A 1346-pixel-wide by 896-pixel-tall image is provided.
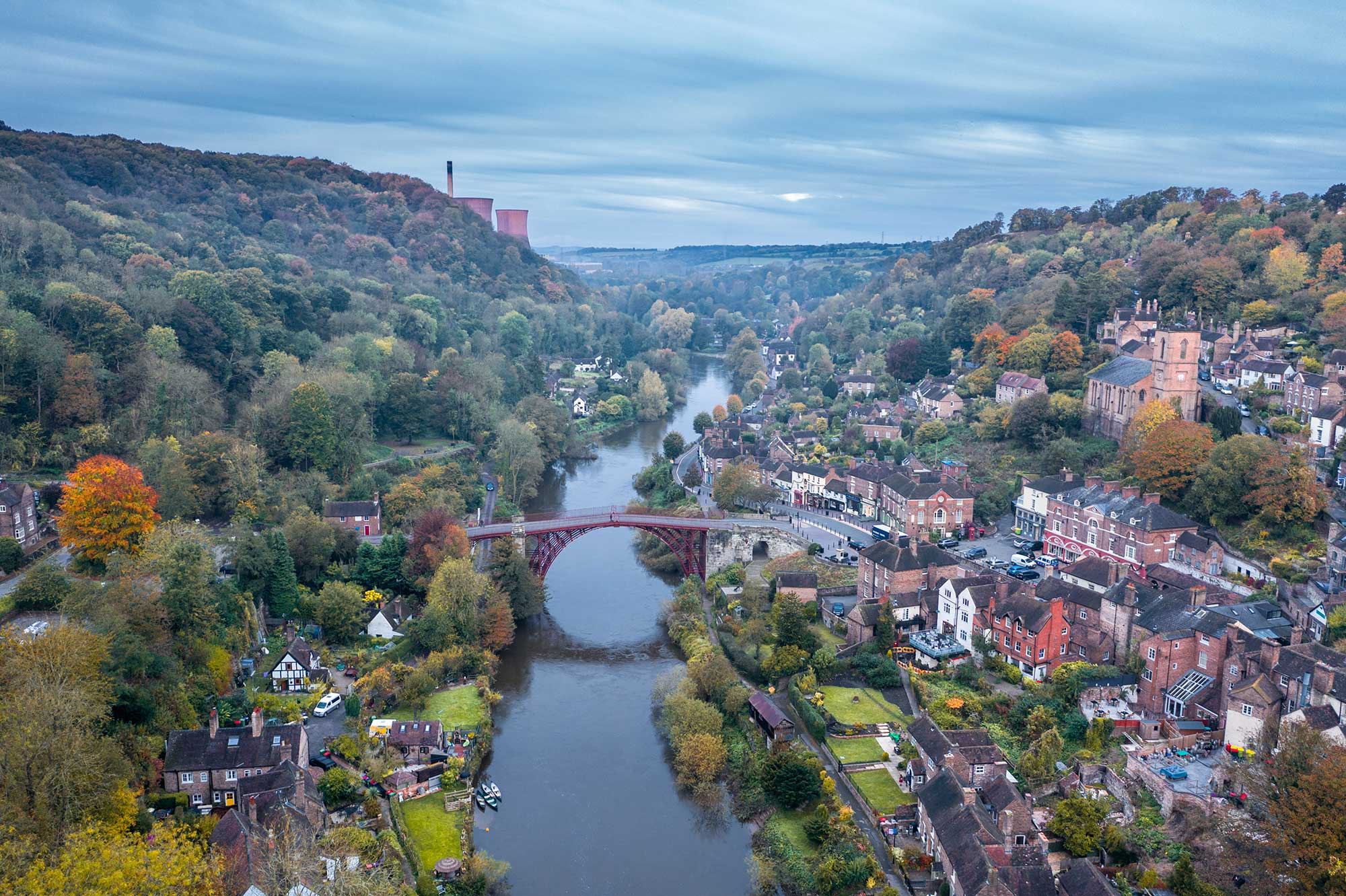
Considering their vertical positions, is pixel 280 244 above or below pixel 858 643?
above

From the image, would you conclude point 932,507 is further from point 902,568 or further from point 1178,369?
point 1178,369

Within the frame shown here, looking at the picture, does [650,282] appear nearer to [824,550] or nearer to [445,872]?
[824,550]

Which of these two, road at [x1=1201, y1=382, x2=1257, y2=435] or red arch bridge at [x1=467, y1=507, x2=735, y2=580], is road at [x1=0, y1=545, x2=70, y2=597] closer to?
red arch bridge at [x1=467, y1=507, x2=735, y2=580]

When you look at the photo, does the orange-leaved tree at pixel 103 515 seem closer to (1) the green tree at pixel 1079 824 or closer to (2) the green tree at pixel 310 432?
(2) the green tree at pixel 310 432

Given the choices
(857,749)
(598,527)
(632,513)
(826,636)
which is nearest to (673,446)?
(632,513)

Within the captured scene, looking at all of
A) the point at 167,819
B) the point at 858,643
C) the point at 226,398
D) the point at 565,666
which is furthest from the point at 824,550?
the point at 226,398

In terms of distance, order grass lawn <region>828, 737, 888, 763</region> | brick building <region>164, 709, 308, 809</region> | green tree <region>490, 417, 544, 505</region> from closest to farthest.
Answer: brick building <region>164, 709, 308, 809</region>
grass lawn <region>828, 737, 888, 763</region>
green tree <region>490, 417, 544, 505</region>

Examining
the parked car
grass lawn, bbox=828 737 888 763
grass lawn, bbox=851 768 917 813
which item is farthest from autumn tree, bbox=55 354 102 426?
grass lawn, bbox=851 768 917 813
